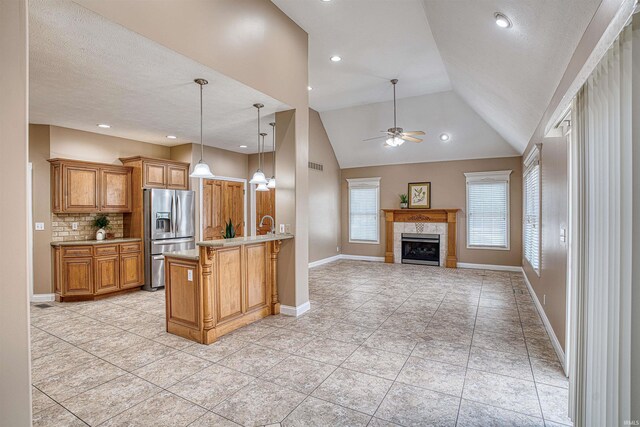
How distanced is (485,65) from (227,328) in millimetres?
4584

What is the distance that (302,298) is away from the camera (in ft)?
15.0

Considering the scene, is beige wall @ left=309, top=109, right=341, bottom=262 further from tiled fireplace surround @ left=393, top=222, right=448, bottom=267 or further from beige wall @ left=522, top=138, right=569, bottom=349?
beige wall @ left=522, top=138, right=569, bottom=349

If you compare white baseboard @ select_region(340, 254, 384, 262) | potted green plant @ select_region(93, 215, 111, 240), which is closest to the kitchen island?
potted green plant @ select_region(93, 215, 111, 240)

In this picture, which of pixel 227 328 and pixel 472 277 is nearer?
pixel 227 328

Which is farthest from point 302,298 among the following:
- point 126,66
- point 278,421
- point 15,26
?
point 15,26

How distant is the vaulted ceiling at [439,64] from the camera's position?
2.73 m

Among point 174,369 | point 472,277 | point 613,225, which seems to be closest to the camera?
point 613,225

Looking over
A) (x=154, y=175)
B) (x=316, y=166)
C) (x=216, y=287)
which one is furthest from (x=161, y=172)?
(x=316, y=166)

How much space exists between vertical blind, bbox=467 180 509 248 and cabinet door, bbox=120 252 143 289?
7460mm

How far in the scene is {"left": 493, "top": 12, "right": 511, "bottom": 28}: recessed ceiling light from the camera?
2.77 m

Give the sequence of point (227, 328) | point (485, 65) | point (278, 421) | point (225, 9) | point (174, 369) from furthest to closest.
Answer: point (485, 65)
point (227, 328)
point (225, 9)
point (174, 369)
point (278, 421)

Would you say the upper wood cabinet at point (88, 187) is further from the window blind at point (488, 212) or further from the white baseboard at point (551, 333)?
the window blind at point (488, 212)

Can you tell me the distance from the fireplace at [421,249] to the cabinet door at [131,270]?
20.8 ft

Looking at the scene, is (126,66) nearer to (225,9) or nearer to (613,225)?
(225,9)
